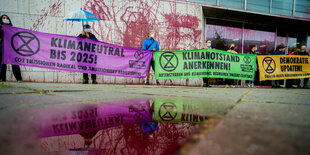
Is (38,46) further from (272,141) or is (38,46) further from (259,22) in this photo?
(259,22)

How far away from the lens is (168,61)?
654cm

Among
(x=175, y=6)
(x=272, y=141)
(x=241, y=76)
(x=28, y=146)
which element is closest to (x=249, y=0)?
(x=175, y=6)

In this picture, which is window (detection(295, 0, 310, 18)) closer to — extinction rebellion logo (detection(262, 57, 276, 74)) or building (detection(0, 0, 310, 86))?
building (detection(0, 0, 310, 86))

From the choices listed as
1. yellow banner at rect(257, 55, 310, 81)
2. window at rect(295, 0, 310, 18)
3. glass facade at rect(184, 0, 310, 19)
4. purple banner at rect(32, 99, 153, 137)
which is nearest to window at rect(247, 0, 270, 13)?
glass facade at rect(184, 0, 310, 19)

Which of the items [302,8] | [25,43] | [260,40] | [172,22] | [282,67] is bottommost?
[282,67]

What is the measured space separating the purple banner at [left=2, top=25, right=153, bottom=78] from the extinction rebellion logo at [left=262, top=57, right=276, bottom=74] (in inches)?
187

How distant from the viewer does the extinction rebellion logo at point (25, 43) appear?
16.2ft

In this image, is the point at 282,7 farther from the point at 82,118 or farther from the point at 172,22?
the point at 82,118

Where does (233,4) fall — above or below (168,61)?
above

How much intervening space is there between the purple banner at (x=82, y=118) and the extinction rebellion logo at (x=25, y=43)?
3.99m

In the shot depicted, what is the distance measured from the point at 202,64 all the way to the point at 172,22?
9.68ft

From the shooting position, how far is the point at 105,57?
19.7 feet

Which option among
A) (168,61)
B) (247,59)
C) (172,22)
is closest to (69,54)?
(168,61)

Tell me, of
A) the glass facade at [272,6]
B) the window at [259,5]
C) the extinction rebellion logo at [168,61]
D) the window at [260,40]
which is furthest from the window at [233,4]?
the extinction rebellion logo at [168,61]
